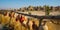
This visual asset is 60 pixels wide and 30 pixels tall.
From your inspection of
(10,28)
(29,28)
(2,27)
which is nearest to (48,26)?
(29,28)

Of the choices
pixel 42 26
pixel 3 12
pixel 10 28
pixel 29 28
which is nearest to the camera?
pixel 42 26

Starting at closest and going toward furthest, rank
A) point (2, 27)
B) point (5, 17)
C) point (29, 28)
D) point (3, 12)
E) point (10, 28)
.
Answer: point (29, 28), point (10, 28), point (2, 27), point (5, 17), point (3, 12)

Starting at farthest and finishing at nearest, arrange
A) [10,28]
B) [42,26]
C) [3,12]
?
[3,12] < [10,28] < [42,26]

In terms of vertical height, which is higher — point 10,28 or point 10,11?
point 10,11

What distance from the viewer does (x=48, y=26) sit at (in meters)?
2.55

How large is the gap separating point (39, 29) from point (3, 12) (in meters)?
1.96

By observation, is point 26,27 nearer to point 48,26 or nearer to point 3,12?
point 48,26

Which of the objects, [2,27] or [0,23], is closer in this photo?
[2,27]

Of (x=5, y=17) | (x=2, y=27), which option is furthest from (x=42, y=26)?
(x=5, y=17)

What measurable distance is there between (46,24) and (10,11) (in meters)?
1.66

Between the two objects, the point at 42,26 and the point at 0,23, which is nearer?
the point at 42,26

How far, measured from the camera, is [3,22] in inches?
151

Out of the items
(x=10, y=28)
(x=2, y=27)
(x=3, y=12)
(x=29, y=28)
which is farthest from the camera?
(x=3, y=12)

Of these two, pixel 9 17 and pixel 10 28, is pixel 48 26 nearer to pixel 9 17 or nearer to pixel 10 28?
pixel 10 28
